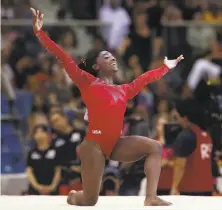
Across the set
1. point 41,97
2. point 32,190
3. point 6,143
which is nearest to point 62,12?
point 41,97

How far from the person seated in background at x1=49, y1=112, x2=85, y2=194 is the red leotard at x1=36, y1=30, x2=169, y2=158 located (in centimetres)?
356

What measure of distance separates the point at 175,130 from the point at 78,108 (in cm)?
308

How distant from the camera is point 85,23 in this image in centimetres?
1630

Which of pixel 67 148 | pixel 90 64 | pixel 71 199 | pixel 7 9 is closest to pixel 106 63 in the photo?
pixel 90 64

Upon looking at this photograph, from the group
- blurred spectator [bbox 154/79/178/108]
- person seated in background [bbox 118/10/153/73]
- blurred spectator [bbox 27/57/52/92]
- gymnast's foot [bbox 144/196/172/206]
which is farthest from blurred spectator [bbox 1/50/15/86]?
gymnast's foot [bbox 144/196/172/206]

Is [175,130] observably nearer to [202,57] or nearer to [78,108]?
[78,108]

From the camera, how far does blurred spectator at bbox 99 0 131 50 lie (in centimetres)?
1633

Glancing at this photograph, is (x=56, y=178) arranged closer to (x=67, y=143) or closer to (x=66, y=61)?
(x=67, y=143)

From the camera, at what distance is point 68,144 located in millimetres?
12609

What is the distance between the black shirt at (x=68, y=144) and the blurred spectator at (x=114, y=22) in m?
3.86

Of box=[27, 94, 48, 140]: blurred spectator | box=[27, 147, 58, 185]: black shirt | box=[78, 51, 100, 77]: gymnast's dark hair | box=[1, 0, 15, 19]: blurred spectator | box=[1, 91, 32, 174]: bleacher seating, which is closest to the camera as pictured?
box=[78, 51, 100, 77]: gymnast's dark hair

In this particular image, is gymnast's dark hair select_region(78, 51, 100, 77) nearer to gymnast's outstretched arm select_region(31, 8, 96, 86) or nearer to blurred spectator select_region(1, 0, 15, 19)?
gymnast's outstretched arm select_region(31, 8, 96, 86)

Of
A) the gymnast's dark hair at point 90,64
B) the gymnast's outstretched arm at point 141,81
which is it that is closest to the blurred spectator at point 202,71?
the gymnast's outstretched arm at point 141,81

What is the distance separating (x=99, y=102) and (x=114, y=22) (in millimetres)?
7905
